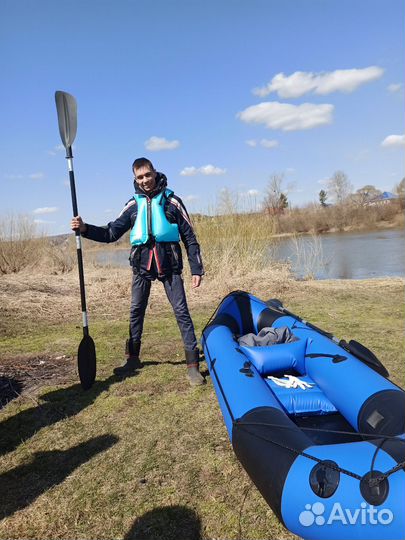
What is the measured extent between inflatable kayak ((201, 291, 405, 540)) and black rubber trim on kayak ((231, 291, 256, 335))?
59 centimetres

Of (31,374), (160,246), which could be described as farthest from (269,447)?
(31,374)

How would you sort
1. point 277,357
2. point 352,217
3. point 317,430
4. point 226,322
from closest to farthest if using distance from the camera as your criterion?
1. point 317,430
2. point 277,357
3. point 226,322
4. point 352,217

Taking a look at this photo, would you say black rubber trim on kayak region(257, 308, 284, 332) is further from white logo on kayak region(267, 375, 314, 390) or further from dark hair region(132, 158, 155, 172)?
dark hair region(132, 158, 155, 172)

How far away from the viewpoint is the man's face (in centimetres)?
326

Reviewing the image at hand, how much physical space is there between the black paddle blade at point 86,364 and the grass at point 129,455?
86 mm

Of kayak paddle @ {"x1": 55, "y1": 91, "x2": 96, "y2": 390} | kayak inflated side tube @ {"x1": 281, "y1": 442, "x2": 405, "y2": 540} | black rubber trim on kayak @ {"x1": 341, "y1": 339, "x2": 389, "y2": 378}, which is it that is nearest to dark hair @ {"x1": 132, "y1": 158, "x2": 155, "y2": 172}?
kayak paddle @ {"x1": 55, "y1": 91, "x2": 96, "y2": 390}

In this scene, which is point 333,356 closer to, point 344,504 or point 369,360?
point 369,360

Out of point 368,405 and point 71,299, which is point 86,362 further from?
point 71,299

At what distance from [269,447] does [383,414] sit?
64 cm

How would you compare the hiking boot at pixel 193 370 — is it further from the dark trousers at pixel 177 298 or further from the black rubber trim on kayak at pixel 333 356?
the black rubber trim on kayak at pixel 333 356

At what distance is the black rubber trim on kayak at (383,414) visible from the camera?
1932 mm

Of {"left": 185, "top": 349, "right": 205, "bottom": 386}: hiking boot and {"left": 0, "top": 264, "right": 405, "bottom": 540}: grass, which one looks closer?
{"left": 0, "top": 264, "right": 405, "bottom": 540}: grass

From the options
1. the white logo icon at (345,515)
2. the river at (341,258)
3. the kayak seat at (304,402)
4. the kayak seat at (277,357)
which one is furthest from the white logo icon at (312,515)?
the river at (341,258)

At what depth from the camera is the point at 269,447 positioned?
1791 millimetres
